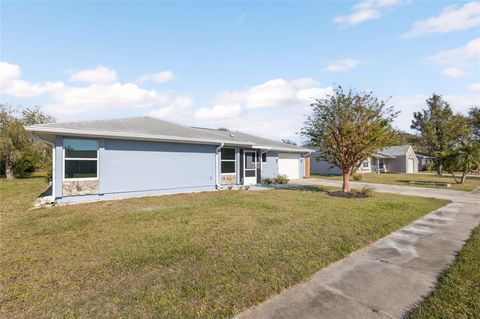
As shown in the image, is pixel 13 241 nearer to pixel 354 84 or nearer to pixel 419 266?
pixel 419 266

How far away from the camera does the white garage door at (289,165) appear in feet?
69.8

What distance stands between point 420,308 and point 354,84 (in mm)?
11441

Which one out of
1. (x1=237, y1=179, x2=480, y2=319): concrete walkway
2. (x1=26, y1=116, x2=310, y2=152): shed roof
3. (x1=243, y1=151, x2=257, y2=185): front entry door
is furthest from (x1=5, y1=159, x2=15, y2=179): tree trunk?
(x1=237, y1=179, x2=480, y2=319): concrete walkway

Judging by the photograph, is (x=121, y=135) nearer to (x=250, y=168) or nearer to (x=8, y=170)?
(x=250, y=168)

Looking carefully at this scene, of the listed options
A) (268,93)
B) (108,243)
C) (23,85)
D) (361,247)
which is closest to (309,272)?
(361,247)

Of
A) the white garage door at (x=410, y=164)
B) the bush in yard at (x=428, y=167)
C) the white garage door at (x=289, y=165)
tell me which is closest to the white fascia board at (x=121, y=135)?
the white garage door at (x=289, y=165)

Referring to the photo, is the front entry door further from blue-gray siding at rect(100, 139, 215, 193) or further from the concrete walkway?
the concrete walkway

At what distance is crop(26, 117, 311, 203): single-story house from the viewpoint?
938 cm

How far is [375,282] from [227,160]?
11819 mm

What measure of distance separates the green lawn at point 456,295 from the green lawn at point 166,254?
145 centimetres

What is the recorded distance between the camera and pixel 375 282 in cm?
346

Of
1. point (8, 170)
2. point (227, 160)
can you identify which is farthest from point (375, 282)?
point (8, 170)

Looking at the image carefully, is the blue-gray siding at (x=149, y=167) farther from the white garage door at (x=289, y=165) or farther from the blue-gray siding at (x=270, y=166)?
the white garage door at (x=289, y=165)

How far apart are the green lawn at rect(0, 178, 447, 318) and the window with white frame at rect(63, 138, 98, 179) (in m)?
1.87
